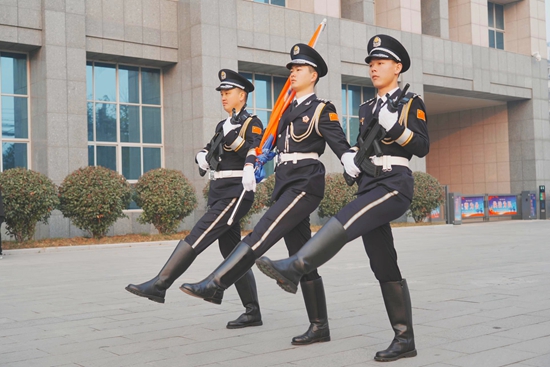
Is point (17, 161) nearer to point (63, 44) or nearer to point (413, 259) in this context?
point (63, 44)

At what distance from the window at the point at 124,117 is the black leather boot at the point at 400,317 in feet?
55.4

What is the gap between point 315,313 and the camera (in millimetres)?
5344

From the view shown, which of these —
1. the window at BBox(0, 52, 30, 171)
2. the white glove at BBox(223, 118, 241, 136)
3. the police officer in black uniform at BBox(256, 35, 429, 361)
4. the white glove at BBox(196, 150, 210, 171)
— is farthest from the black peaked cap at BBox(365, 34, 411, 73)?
the window at BBox(0, 52, 30, 171)

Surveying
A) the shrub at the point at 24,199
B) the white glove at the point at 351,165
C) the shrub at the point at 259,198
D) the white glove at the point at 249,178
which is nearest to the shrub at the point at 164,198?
the shrub at the point at 259,198

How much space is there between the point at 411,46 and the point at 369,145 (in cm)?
2311

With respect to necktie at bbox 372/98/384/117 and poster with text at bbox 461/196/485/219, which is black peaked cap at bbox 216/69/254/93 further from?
poster with text at bbox 461/196/485/219

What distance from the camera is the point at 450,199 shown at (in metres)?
25.2

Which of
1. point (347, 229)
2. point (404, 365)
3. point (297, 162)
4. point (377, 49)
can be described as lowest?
point (404, 365)

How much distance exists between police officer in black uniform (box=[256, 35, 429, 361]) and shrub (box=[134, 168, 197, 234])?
13388mm

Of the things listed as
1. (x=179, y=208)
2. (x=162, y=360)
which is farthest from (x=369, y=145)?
(x=179, y=208)

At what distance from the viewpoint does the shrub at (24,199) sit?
15477mm

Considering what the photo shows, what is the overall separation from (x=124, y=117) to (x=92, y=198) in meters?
5.23

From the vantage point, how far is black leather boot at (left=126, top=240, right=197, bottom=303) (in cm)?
537

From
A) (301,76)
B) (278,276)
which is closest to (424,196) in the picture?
(301,76)
